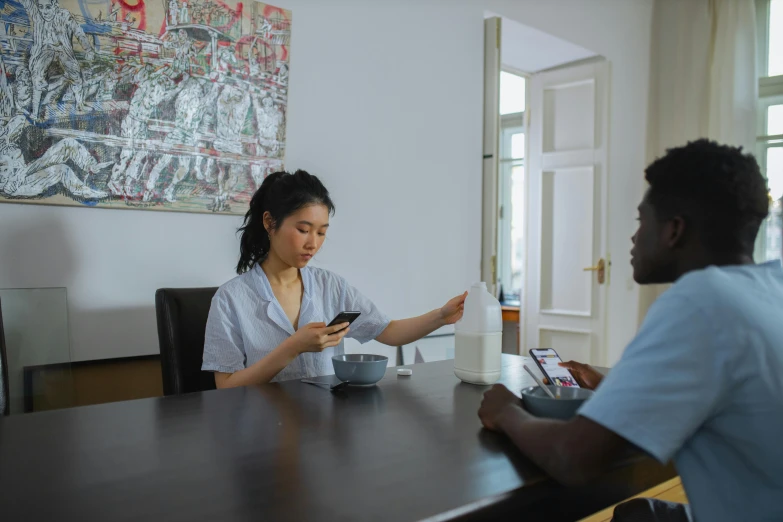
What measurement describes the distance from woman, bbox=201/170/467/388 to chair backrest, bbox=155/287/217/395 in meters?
0.14

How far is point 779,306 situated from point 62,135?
184cm

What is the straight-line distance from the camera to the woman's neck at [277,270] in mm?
1707

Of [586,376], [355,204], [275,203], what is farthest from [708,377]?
[355,204]

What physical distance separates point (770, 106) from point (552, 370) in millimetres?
3668

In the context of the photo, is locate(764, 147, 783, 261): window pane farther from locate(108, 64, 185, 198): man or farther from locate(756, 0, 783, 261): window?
locate(108, 64, 185, 198): man

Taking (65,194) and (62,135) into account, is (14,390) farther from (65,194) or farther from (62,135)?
(62,135)

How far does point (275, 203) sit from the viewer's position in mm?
1699

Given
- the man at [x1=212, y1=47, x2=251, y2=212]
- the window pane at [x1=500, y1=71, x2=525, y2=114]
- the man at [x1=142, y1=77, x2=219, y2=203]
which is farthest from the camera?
the window pane at [x1=500, y1=71, x2=525, y2=114]

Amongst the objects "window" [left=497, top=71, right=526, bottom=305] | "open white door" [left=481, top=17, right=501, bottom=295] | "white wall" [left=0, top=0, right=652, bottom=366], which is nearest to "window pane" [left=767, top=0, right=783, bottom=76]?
"white wall" [left=0, top=0, right=652, bottom=366]

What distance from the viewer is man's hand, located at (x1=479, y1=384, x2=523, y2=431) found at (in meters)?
0.99

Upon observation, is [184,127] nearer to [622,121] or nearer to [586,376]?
[586,376]

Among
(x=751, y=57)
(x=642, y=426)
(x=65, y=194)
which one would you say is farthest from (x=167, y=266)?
(x=751, y=57)

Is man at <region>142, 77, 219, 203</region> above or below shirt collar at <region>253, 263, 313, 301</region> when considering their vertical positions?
above

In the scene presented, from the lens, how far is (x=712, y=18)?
4004 mm
